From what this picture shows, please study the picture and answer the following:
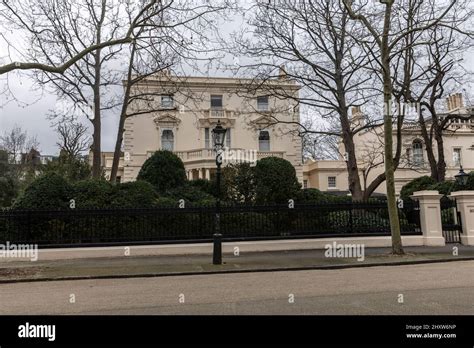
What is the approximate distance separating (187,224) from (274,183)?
15.9 ft

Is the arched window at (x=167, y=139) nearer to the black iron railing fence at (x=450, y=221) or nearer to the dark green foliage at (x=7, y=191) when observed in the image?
the dark green foliage at (x=7, y=191)

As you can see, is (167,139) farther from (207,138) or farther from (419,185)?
(419,185)

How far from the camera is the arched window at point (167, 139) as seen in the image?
4103 cm

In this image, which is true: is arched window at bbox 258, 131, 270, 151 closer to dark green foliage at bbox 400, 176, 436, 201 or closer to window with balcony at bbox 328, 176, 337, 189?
window with balcony at bbox 328, 176, 337, 189

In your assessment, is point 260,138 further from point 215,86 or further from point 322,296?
point 322,296

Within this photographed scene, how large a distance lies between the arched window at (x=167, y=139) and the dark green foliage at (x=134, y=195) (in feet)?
76.8

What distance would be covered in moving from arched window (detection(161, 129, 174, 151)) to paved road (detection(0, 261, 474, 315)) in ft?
102

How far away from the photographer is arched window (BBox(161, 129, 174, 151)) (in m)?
41.0

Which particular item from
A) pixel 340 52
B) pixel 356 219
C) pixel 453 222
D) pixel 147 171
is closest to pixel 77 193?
pixel 147 171

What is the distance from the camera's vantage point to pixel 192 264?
42.2 ft

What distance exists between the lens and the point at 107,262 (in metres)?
13.6
